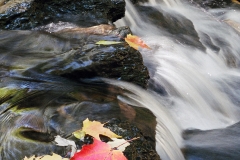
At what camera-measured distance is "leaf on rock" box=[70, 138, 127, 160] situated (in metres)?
1.73

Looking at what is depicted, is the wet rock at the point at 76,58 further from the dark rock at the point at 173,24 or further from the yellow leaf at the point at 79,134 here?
the dark rock at the point at 173,24

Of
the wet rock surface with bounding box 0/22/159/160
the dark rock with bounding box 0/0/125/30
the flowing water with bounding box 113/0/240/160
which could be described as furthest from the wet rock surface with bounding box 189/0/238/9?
the wet rock surface with bounding box 0/22/159/160

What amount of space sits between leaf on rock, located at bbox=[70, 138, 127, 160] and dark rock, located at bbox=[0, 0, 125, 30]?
2.62 metres

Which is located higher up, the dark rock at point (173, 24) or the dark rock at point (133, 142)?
the dark rock at point (133, 142)

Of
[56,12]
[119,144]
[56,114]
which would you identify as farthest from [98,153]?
[56,12]

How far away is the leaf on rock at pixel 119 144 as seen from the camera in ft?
5.97

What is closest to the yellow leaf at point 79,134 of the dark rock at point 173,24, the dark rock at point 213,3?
the dark rock at point 173,24

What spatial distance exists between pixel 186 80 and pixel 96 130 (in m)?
2.20

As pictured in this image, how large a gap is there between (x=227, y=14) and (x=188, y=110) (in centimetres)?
421

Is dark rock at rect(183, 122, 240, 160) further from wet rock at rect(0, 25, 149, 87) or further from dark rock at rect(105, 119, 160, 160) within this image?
dark rock at rect(105, 119, 160, 160)

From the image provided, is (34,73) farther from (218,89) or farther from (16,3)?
(218,89)

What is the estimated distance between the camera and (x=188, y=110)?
353cm

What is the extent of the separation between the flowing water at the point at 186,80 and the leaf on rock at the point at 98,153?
61 cm

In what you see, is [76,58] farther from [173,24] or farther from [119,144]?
[173,24]
